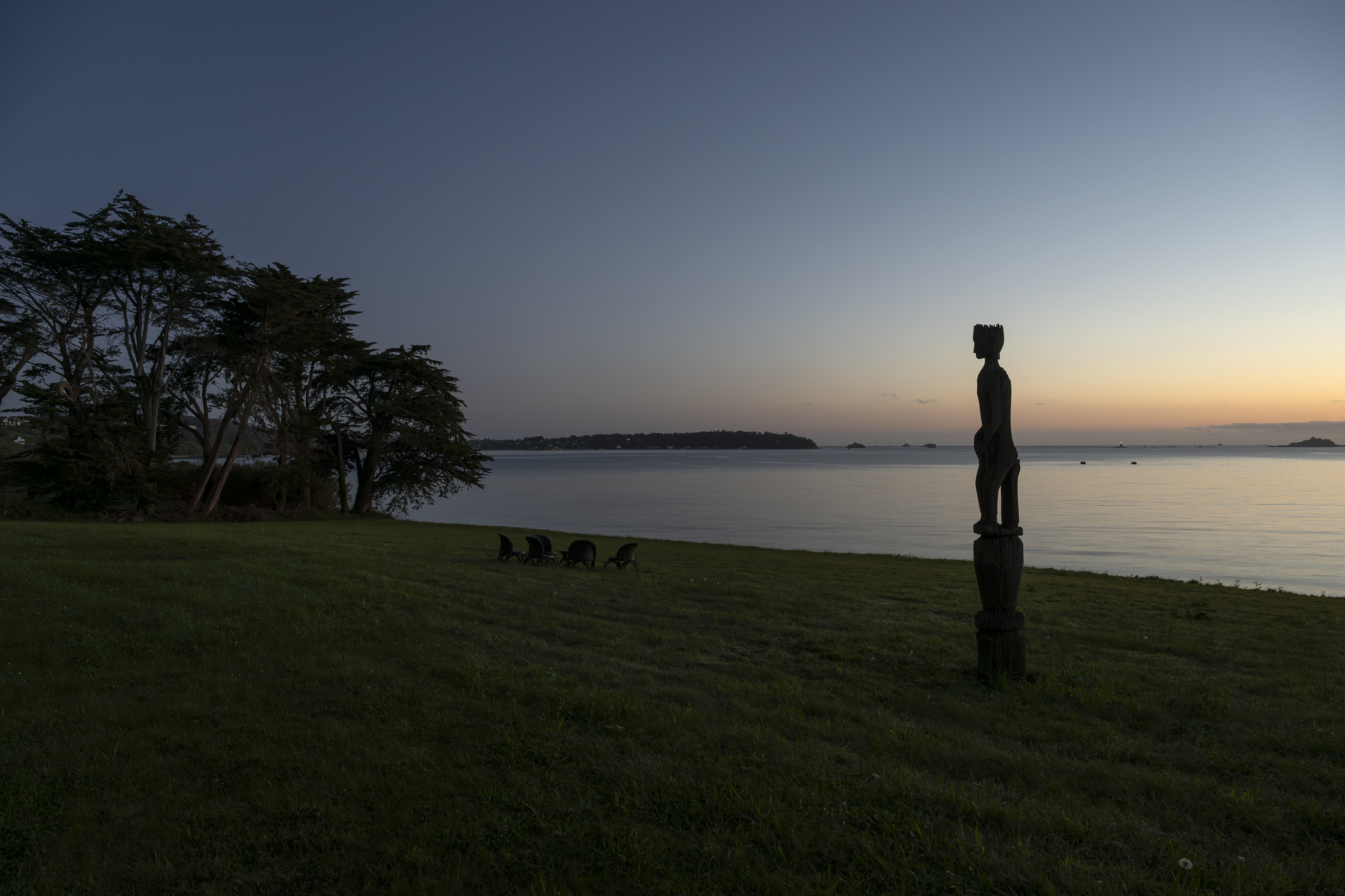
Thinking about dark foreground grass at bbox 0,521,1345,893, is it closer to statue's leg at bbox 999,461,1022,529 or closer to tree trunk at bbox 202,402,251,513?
statue's leg at bbox 999,461,1022,529

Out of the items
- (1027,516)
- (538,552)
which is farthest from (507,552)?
(1027,516)

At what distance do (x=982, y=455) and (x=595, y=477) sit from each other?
98266 mm

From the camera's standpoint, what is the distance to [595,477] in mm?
104938

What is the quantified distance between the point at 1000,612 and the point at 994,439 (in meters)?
1.94

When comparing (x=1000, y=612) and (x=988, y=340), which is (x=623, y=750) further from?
(x=988, y=340)

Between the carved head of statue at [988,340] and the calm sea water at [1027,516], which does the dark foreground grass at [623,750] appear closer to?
the carved head of statue at [988,340]

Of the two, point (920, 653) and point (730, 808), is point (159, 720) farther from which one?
point (920, 653)

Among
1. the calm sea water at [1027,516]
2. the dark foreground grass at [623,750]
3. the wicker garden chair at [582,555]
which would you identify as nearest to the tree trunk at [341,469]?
the calm sea water at [1027,516]

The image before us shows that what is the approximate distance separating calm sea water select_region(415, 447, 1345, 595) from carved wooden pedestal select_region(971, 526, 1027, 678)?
18.9 meters

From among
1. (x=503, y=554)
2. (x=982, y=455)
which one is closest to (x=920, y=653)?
(x=982, y=455)

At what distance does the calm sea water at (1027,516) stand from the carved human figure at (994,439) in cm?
1887

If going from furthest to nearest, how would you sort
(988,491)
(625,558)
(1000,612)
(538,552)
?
1. (538,552)
2. (625,558)
3. (988,491)
4. (1000,612)

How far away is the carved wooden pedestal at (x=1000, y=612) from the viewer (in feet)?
24.2

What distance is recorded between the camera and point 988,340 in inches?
314
